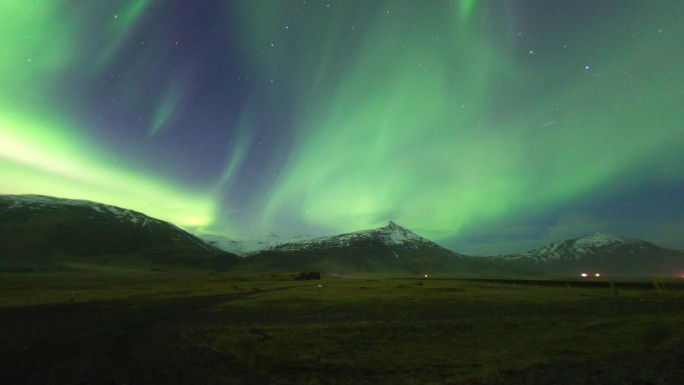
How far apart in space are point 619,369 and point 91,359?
2239 centimetres

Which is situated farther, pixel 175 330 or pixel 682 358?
pixel 175 330

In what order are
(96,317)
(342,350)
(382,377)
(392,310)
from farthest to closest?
1. (392,310)
2. (96,317)
3. (342,350)
4. (382,377)

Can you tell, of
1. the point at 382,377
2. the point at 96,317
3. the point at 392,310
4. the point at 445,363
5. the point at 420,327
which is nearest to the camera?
the point at 382,377

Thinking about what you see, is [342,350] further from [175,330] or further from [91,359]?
[175,330]

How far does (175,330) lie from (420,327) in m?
16.6

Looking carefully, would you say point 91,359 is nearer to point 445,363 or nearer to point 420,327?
point 445,363

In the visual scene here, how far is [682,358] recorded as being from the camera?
14992 mm

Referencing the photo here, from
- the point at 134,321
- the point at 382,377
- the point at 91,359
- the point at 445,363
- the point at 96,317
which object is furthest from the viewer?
the point at 96,317

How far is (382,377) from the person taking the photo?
13.0m

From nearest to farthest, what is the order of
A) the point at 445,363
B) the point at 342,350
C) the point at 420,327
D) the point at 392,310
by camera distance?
the point at 445,363, the point at 342,350, the point at 420,327, the point at 392,310

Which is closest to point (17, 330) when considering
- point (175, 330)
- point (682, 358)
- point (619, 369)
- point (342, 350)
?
point (175, 330)

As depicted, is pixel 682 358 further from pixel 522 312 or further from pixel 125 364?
pixel 125 364

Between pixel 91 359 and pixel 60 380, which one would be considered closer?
pixel 60 380

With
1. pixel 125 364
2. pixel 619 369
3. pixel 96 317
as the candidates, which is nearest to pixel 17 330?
pixel 96 317
